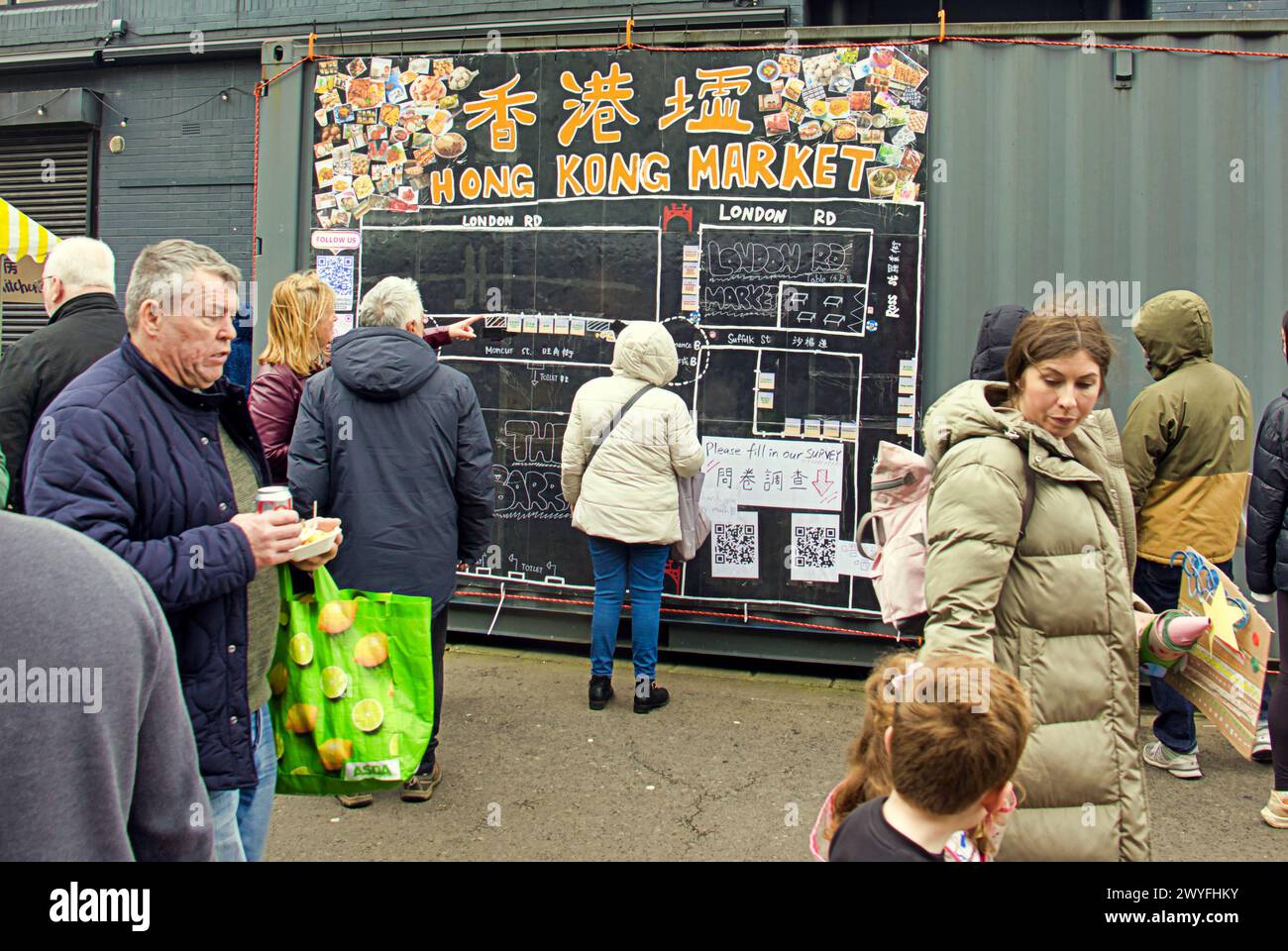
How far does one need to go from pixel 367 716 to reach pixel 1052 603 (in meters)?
1.83

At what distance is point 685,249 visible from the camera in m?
6.07

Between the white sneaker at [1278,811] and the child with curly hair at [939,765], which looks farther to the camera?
the white sneaker at [1278,811]

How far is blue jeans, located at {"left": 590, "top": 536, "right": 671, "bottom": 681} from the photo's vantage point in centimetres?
546

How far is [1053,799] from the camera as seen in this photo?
2.46 m

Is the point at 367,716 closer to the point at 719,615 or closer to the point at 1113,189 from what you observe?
the point at 719,615

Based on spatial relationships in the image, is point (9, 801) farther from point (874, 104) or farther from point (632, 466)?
point (874, 104)

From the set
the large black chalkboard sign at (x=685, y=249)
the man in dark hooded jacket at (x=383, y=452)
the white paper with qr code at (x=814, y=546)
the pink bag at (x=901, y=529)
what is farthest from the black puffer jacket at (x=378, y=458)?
the white paper with qr code at (x=814, y=546)

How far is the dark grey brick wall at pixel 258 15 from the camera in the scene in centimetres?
812

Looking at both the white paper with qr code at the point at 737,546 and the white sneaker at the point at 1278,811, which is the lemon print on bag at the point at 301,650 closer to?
the white paper with qr code at the point at 737,546

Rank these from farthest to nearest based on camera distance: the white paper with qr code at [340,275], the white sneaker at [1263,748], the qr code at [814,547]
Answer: the white paper with qr code at [340,275] < the qr code at [814,547] < the white sneaker at [1263,748]

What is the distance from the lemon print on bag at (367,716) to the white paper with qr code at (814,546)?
11.3ft

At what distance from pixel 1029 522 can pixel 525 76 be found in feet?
15.7

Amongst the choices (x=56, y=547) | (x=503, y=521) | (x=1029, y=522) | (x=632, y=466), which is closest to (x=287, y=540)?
(x=56, y=547)

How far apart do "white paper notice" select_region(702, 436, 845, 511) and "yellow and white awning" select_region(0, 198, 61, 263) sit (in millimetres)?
3984
